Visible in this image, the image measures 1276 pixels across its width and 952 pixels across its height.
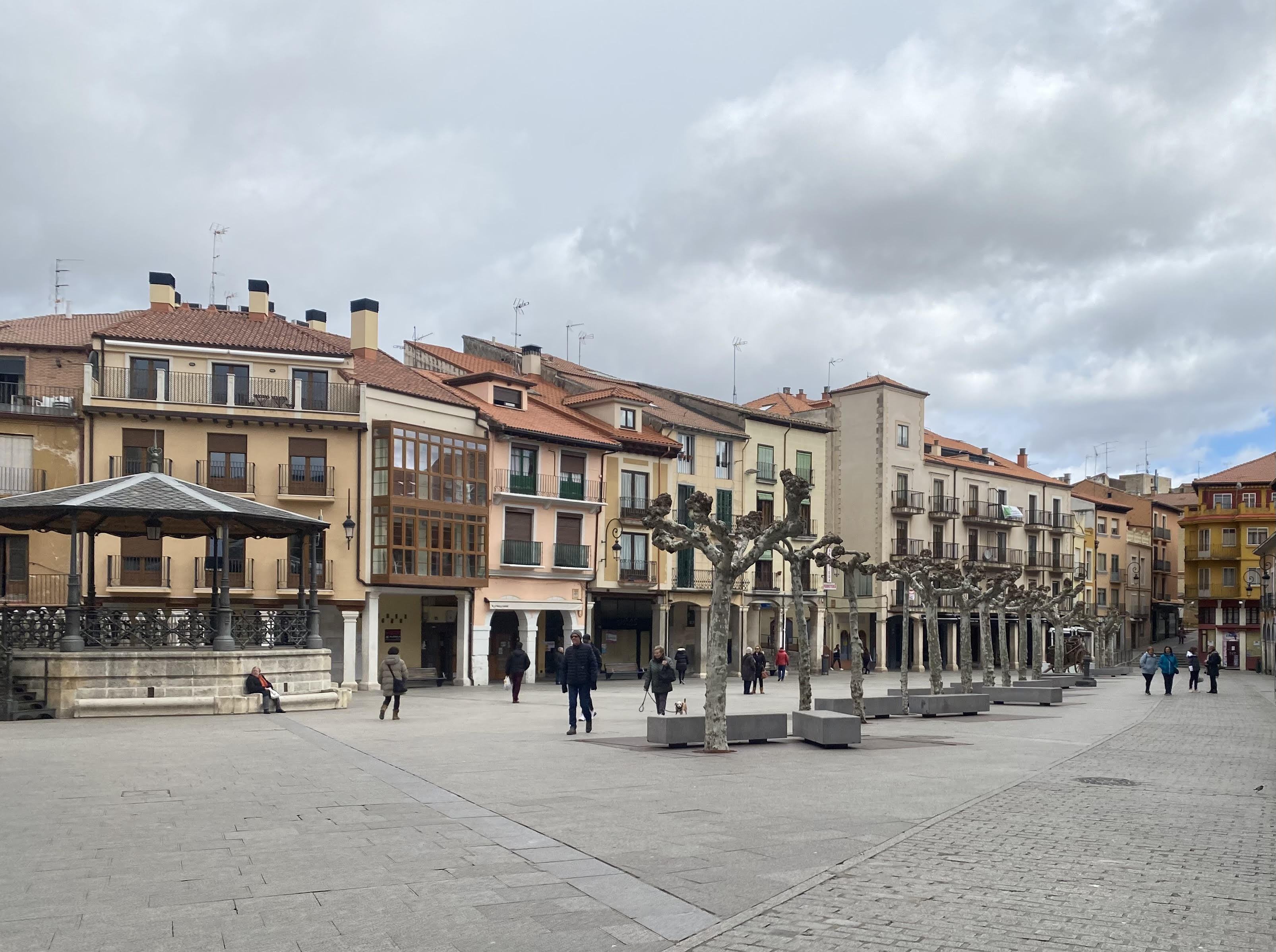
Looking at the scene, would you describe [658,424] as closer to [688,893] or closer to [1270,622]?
[1270,622]

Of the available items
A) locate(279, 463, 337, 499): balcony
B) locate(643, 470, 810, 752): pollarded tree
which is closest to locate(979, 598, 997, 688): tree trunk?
locate(643, 470, 810, 752): pollarded tree

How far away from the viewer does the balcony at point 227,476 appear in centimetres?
3975

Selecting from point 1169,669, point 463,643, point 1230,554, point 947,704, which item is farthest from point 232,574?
point 1230,554

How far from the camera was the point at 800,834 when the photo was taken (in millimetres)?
10227

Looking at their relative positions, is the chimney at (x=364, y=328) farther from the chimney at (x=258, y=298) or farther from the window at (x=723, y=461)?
the window at (x=723, y=461)

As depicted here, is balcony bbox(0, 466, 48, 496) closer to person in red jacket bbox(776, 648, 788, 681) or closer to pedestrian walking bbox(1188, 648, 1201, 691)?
person in red jacket bbox(776, 648, 788, 681)

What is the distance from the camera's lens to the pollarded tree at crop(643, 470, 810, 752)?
686 inches

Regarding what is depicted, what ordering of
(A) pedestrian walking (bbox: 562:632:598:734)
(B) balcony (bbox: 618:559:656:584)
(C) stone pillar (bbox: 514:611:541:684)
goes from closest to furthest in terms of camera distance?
1. (A) pedestrian walking (bbox: 562:632:598:734)
2. (C) stone pillar (bbox: 514:611:541:684)
3. (B) balcony (bbox: 618:559:656:584)

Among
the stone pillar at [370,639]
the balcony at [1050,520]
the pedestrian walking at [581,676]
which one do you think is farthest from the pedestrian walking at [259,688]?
the balcony at [1050,520]

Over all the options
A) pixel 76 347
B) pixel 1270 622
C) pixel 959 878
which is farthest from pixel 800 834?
pixel 1270 622

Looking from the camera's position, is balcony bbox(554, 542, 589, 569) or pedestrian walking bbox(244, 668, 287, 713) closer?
pedestrian walking bbox(244, 668, 287, 713)

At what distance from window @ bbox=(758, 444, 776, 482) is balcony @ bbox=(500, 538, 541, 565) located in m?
16.0

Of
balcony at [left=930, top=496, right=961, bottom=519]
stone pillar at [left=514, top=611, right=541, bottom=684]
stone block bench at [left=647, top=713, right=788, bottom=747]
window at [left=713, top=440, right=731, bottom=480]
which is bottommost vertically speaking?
stone pillar at [left=514, top=611, right=541, bottom=684]

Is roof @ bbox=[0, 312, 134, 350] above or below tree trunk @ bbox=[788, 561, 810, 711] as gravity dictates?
above
